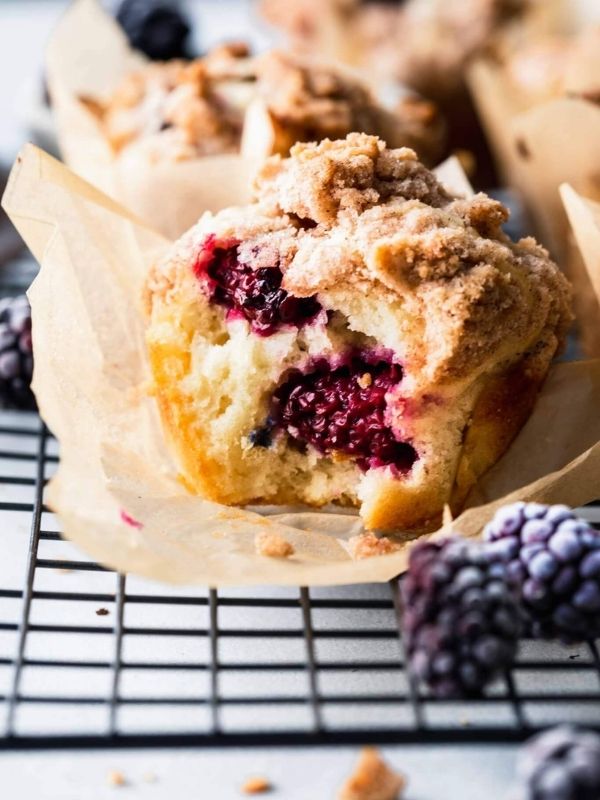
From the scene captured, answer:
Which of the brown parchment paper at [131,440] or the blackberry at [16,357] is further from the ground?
the blackberry at [16,357]

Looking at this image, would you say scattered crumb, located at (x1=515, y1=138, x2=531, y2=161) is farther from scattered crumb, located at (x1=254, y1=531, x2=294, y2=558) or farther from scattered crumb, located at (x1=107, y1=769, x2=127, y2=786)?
scattered crumb, located at (x1=107, y1=769, x2=127, y2=786)

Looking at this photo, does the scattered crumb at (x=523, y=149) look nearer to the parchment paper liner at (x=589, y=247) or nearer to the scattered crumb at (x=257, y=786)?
the parchment paper liner at (x=589, y=247)

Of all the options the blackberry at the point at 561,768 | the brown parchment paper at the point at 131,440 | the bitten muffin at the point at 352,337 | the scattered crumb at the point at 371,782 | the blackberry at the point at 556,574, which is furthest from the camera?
the bitten muffin at the point at 352,337

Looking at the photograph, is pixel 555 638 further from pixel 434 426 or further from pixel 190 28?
pixel 190 28

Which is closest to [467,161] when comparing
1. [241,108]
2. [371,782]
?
[241,108]

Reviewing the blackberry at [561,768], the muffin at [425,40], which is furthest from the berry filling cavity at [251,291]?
the muffin at [425,40]

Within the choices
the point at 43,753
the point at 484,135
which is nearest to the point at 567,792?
the point at 43,753

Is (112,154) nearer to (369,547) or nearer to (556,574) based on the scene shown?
(369,547)
